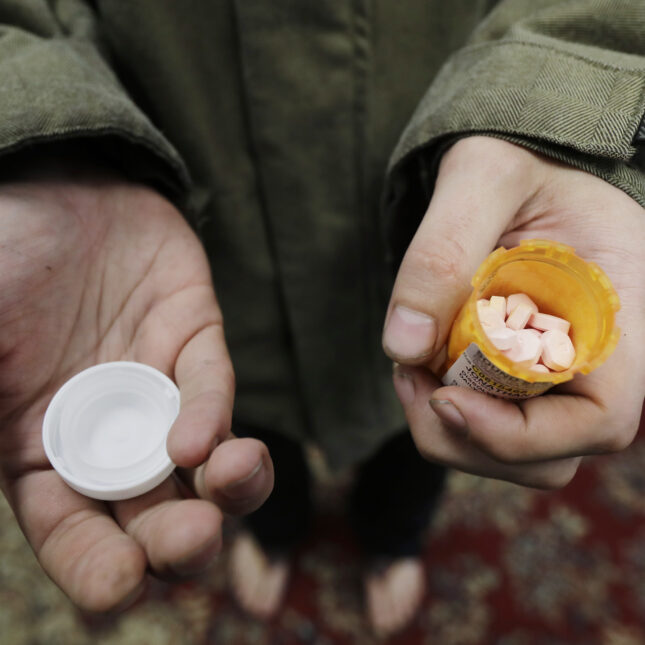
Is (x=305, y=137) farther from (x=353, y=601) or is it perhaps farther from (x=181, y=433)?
(x=353, y=601)

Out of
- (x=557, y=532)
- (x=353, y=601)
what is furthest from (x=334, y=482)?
(x=557, y=532)

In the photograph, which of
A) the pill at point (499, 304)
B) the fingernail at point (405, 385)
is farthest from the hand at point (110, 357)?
the pill at point (499, 304)

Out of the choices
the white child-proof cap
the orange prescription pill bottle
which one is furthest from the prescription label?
the white child-proof cap

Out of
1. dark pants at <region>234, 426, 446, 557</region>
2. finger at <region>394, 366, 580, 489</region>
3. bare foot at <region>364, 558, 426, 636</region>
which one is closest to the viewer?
finger at <region>394, 366, 580, 489</region>

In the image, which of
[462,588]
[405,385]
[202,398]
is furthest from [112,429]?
[462,588]

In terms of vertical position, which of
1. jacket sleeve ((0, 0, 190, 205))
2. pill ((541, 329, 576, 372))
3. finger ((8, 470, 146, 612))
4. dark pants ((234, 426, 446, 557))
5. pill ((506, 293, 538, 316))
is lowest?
dark pants ((234, 426, 446, 557))

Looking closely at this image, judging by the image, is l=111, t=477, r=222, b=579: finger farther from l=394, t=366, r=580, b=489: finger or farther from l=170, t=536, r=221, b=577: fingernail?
l=394, t=366, r=580, b=489: finger

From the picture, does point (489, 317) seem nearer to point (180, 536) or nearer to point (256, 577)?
point (180, 536)

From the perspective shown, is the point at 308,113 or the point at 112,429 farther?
the point at 308,113
